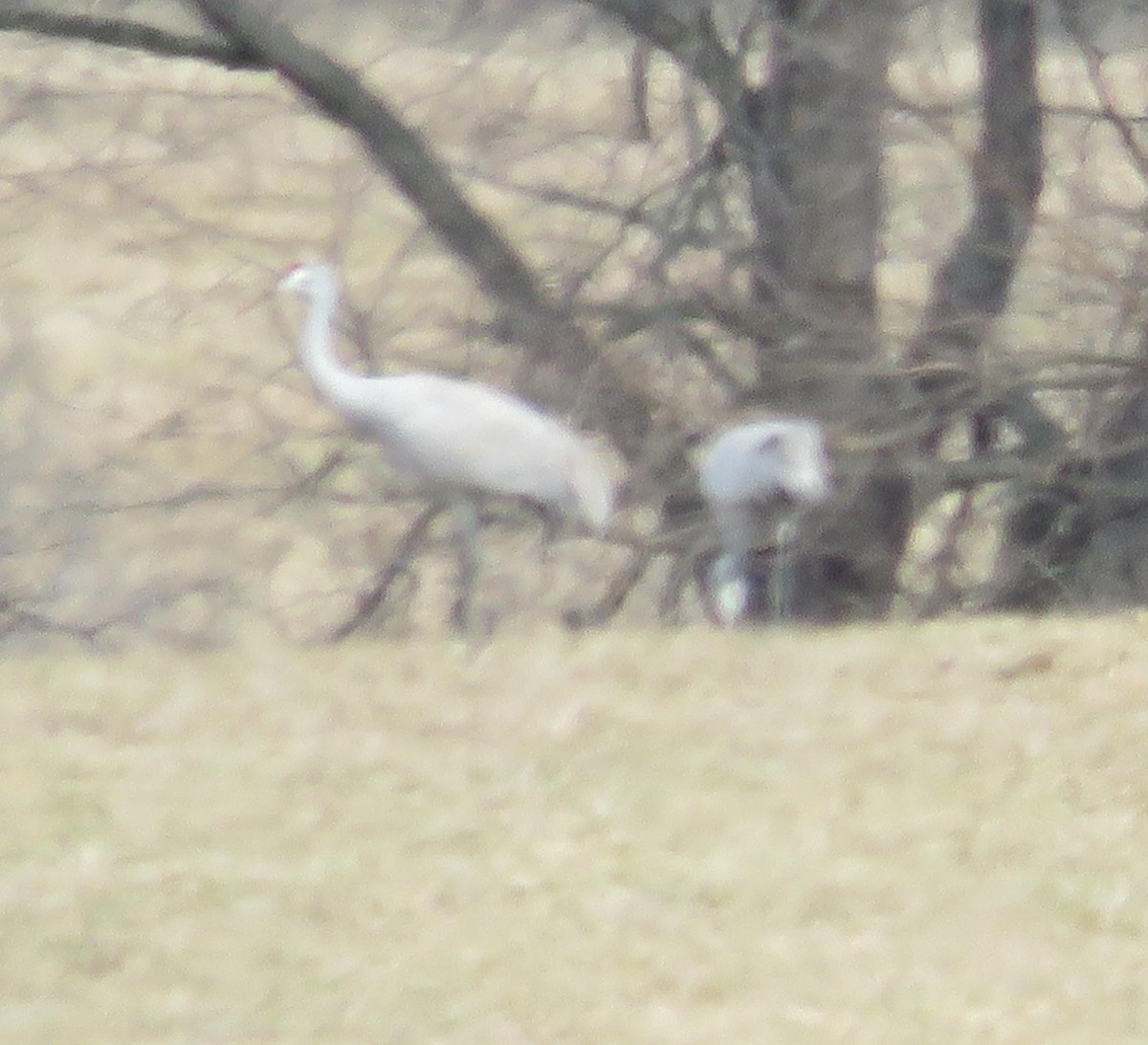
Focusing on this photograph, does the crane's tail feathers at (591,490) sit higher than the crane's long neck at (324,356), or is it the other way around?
the crane's long neck at (324,356)

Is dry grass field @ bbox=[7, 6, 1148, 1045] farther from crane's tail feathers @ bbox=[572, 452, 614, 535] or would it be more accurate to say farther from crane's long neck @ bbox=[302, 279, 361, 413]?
crane's long neck @ bbox=[302, 279, 361, 413]

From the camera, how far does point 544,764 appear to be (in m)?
6.50

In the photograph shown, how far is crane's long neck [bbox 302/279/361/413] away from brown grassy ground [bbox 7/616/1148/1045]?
192 cm

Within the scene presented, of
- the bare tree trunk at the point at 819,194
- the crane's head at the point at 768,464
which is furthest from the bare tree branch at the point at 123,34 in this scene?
the crane's head at the point at 768,464

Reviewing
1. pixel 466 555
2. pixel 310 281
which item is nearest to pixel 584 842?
pixel 310 281

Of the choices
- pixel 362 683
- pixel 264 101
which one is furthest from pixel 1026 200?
pixel 362 683

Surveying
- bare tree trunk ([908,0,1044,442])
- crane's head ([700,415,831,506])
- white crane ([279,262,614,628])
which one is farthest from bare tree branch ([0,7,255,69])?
bare tree trunk ([908,0,1044,442])

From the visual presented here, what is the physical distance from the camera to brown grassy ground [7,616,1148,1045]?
4.96m

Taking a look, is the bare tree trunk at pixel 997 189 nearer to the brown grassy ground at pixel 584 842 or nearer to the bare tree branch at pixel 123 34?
the bare tree branch at pixel 123 34

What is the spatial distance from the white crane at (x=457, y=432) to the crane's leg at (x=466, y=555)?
0.21 ft

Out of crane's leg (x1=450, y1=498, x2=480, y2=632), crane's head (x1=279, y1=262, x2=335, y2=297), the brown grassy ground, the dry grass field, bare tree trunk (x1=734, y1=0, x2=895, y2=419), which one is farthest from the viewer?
bare tree trunk (x1=734, y1=0, x2=895, y2=419)

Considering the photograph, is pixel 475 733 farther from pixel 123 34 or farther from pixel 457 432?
pixel 123 34

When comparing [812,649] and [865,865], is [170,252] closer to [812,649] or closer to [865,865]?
[812,649]

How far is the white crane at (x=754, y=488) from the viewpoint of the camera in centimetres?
994
